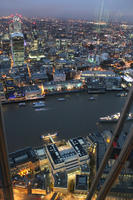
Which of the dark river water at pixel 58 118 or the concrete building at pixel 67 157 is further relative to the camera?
the dark river water at pixel 58 118

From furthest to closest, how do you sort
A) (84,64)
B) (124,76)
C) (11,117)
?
1. (84,64)
2. (124,76)
3. (11,117)

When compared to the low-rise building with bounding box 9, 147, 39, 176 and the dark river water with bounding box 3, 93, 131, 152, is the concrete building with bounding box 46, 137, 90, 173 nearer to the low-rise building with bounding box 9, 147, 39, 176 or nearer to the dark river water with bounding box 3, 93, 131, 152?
the low-rise building with bounding box 9, 147, 39, 176

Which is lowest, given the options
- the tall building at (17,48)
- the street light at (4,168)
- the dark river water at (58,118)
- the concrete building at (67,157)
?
the dark river water at (58,118)

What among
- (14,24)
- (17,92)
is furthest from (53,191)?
(14,24)

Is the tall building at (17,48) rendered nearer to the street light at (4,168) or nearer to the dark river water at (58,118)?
the dark river water at (58,118)

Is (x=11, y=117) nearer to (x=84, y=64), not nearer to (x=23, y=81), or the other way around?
(x=23, y=81)

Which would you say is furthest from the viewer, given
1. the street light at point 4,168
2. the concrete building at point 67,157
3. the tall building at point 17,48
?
the tall building at point 17,48

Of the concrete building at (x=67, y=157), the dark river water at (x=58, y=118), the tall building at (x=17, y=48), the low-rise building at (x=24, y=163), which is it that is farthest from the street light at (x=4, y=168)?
the tall building at (x=17, y=48)
